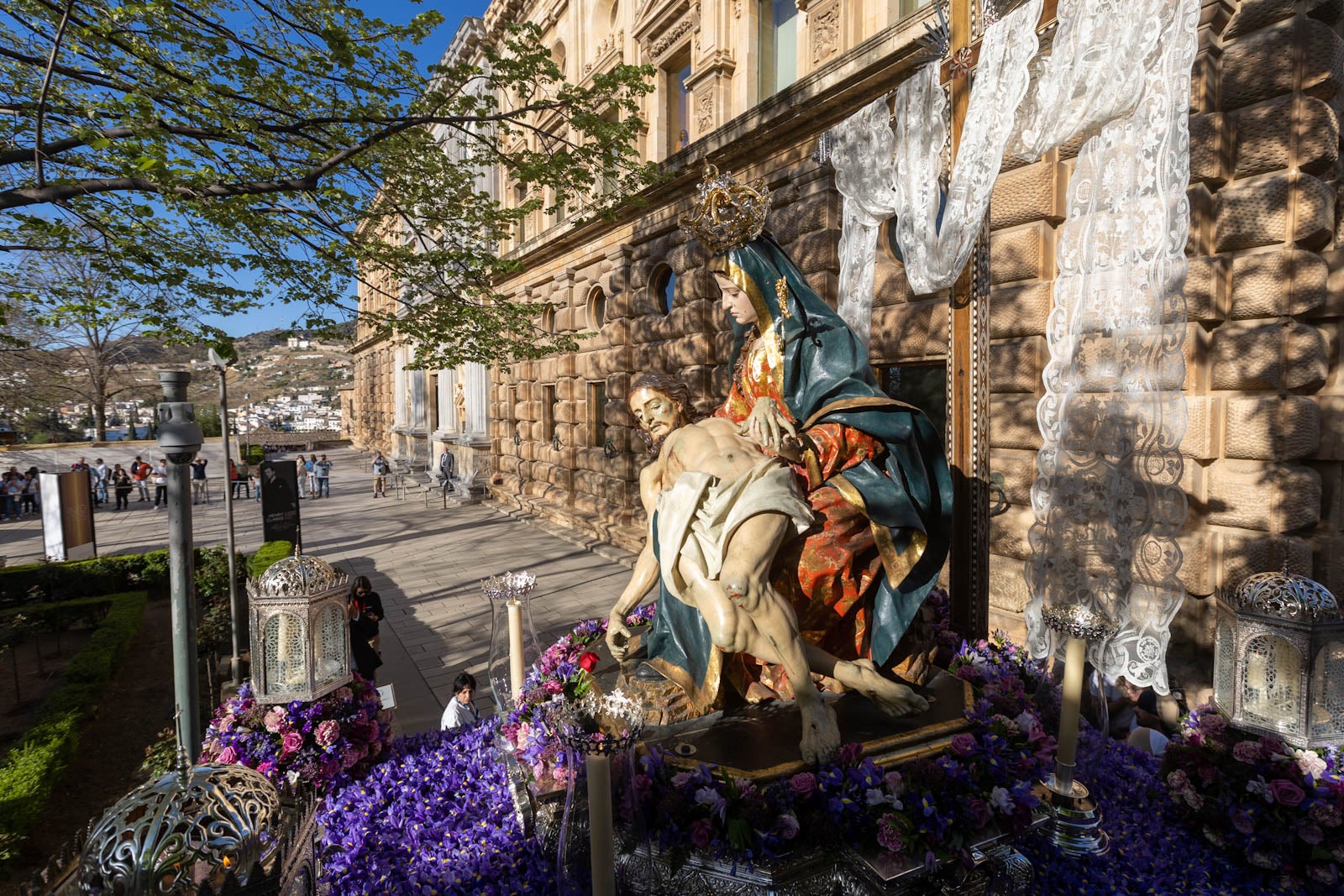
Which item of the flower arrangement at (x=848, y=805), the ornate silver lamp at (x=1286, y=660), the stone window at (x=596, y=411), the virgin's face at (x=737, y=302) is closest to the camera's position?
the flower arrangement at (x=848, y=805)

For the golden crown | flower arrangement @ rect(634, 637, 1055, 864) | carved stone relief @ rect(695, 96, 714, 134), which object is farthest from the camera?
carved stone relief @ rect(695, 96, 714, 134)

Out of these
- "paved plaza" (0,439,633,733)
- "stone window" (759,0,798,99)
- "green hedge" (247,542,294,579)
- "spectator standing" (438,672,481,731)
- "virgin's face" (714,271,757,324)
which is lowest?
"paved plaza" (0,439,633,733)

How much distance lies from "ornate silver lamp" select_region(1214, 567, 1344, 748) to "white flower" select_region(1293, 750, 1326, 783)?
41 millimetres

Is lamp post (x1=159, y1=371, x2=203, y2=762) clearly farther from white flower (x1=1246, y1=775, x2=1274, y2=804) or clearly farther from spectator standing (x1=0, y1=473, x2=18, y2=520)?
spectator standing (x1=0, y1=473, x2=18, y2=520)

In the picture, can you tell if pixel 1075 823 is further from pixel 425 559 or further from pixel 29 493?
pixel 29 493

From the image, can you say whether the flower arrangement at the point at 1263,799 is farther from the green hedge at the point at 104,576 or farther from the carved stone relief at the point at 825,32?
the green hedge at the point at 104,576

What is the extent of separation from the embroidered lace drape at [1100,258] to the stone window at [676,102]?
9458 millimetres

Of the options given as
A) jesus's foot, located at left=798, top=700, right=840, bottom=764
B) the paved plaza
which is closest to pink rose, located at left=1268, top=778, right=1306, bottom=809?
jesus's foot, located at left=798, top=700, right=840, bottom=764

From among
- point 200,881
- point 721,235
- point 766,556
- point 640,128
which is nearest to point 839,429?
point 766,556

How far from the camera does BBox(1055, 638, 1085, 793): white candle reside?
300 cm

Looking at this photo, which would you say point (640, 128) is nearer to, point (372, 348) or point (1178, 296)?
point (1178, 296)

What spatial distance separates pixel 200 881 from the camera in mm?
1878

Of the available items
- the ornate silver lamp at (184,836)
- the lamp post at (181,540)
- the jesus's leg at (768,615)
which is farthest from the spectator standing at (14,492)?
the jesus's leg at (768,615)

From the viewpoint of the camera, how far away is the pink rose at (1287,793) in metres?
3.12
